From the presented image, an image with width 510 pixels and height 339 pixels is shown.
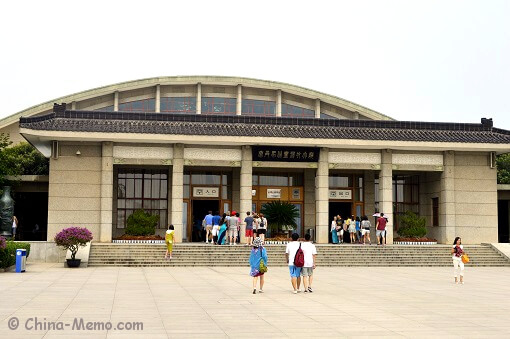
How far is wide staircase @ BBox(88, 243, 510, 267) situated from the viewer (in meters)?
26.0

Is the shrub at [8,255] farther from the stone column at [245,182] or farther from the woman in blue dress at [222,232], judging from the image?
the stone column at [245,182]

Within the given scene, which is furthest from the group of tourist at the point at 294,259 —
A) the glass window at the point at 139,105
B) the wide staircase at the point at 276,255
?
the glass window at the point at 139,105

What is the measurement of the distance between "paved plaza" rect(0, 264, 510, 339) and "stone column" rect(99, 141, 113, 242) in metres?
8.23

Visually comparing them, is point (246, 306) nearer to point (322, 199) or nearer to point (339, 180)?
point (322, 199)

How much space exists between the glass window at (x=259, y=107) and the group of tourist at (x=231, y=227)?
21.4 m

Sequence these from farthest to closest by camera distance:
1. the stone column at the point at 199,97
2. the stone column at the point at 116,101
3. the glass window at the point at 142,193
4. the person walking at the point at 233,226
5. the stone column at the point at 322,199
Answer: the stone column at the point at 199,97, the stone column at the point at 116,101, the glass window at the point at 142,193, the stone column at the point at 322,199, the person walking at the point at 233,226

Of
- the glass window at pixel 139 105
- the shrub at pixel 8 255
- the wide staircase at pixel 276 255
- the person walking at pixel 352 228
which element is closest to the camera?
the shrub at pixel 8 255

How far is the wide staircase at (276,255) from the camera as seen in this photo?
25969mm

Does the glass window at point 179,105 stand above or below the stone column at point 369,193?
above

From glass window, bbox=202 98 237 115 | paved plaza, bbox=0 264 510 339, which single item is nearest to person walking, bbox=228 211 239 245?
paved plaza, bbox=0 264 510 339

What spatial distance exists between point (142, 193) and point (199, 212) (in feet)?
9.97

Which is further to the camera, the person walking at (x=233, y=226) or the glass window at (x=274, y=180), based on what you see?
the glass window at (x=274, y=180)

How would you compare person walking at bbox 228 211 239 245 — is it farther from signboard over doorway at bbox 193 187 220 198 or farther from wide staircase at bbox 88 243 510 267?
signboard over doorway at bbox 193 187 220 198

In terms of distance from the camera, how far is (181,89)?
5053 cm
